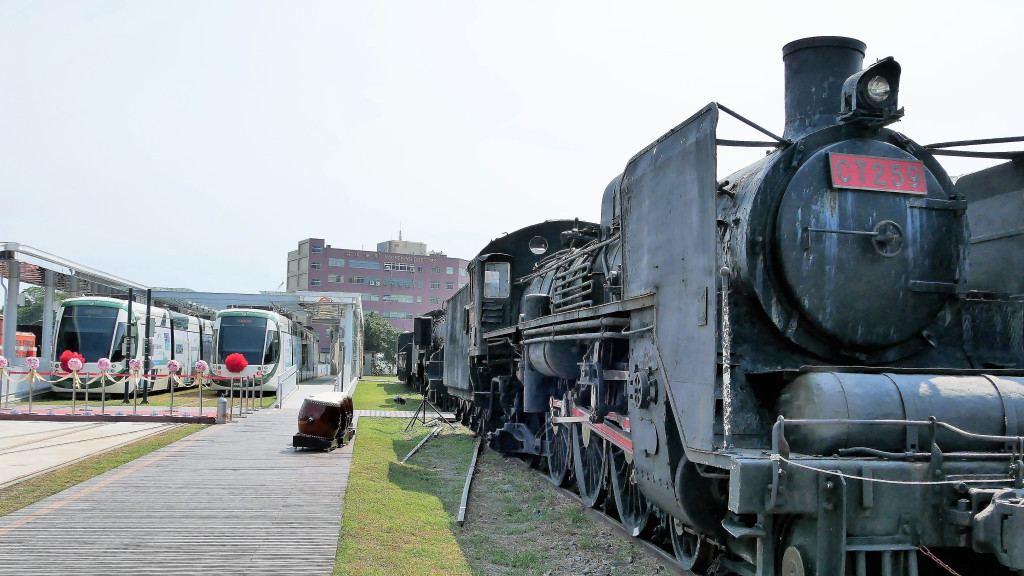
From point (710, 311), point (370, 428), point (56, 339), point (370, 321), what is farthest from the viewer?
point (370, 321)

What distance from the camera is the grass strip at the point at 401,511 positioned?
593cm

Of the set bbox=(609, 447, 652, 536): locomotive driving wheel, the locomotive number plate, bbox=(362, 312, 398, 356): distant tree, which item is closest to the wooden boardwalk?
bbox=(609, 447, 652, 536): locomotive driving wheel

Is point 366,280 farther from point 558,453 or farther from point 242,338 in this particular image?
point 558,453

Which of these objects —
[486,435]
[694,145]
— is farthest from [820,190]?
[486,435]

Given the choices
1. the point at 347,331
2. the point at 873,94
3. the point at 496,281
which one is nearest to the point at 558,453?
the point at 496,281

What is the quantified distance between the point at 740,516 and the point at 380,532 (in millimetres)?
3345

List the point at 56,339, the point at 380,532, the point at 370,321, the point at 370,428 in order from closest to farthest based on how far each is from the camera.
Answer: the point at 380,532 → the point at 370,428 → the point at 56,339 → the point at 370,321

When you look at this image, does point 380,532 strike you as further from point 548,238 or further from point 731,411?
point 548,238

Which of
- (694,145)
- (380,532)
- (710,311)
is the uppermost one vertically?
(694,145)

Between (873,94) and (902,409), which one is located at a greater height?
(873,94)

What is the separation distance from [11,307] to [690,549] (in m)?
19.9

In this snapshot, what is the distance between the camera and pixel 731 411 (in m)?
4.52

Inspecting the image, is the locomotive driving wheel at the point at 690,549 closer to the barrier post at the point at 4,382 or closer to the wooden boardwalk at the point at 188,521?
the wooden boardwalk at the point at 188,521

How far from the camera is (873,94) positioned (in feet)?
15.8
